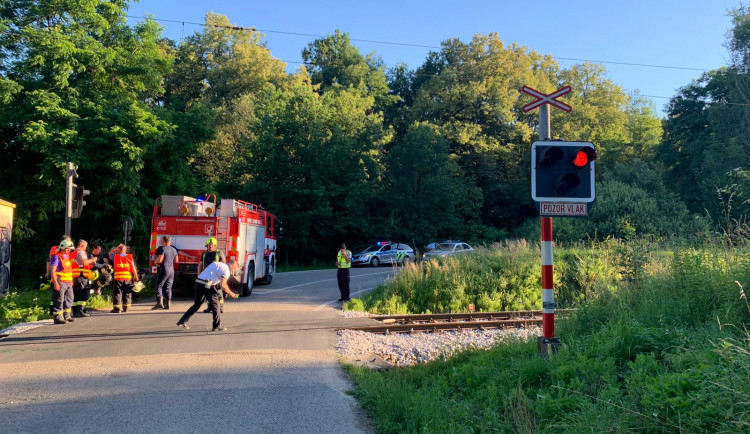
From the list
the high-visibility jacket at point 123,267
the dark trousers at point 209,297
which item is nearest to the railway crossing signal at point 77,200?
the high-visibility jacket at point 123,267

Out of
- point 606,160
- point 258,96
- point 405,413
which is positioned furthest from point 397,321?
point 606,160

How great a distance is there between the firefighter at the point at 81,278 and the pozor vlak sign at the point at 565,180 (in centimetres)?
1038

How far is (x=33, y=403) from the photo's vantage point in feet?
20.6

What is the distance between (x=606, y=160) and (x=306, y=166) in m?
27.6

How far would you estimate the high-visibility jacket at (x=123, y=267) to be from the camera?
524 inches

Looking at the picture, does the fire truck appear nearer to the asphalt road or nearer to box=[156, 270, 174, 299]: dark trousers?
box=[156, 270, 174, 299]: dark trousers

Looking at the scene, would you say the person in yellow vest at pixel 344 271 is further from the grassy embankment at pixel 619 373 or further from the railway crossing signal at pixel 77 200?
the grassy embankment at pixel 619 373

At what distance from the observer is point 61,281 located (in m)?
11.5

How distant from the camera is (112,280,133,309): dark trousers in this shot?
531 inches

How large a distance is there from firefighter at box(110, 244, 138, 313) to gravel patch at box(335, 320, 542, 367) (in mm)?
5851

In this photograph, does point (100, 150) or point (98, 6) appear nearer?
point (100, 150)

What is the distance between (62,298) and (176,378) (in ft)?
19.1

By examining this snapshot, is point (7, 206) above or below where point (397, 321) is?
above

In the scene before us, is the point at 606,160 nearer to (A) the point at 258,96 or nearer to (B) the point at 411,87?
(B) the point at 411,87
